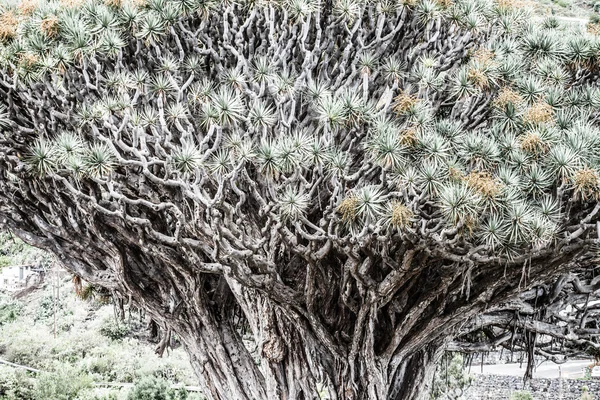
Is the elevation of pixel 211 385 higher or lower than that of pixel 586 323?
lower

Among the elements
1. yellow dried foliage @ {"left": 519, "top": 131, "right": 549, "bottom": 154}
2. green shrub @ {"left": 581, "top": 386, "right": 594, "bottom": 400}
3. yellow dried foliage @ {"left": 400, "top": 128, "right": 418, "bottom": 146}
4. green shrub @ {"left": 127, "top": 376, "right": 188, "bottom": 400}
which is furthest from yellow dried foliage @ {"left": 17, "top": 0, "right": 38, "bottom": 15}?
green shrub @ {"left": 581, "top": 386, "right": 594, "bottom": 400}

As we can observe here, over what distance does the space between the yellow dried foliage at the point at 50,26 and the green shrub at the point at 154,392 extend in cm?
886

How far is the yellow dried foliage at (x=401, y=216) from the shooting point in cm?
→ 480

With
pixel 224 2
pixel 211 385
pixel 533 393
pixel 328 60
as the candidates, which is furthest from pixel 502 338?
pixel 533 393

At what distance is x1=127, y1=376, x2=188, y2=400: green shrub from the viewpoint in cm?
1290

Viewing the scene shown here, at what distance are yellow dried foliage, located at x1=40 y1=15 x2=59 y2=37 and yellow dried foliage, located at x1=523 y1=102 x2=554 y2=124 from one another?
4.44 meters

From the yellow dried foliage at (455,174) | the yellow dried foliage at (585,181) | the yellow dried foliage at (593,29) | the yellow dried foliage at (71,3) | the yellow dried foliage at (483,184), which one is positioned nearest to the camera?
the yellow dried foliage at (483,184)

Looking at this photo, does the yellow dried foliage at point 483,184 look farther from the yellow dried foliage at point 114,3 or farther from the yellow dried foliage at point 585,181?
the yellow dried foliage at point 114,3

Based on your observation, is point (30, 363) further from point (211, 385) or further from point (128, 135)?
point (128, 135)

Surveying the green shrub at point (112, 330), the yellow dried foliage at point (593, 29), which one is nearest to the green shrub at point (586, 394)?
the yellow dried foliage at point (593, 29)

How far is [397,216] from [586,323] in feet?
16.2

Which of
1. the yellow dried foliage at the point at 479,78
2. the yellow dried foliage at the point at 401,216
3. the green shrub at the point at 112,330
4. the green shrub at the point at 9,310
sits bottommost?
the yellow dried foliage at the point at 401,216

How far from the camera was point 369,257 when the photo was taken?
5.48m

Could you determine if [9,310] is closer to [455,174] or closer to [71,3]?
[71,3]
